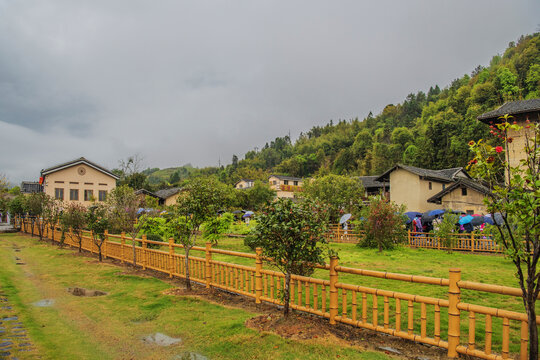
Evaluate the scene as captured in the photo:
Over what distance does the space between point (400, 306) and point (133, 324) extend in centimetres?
478

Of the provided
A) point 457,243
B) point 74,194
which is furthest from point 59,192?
point 457,243

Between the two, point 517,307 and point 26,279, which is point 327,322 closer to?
point 517,307

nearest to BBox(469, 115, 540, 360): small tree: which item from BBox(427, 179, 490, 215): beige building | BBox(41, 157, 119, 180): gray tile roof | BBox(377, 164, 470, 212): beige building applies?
BBox(427, 179, 490, 215): beige building

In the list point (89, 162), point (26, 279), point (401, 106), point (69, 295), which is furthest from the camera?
point (401, 106)

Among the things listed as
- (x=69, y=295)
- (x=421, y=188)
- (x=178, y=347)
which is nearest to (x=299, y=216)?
(x=178, y=347)

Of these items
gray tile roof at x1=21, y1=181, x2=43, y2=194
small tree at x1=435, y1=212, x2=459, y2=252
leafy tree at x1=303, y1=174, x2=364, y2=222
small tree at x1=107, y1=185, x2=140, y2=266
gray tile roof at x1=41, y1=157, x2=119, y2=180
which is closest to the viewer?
small tree at x1=107, y1=185, x2=140, y2=266

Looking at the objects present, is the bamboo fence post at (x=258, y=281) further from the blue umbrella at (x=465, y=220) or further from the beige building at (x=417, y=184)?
the beige building at (x=417, y=184)

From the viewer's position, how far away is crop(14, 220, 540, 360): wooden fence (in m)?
4.34

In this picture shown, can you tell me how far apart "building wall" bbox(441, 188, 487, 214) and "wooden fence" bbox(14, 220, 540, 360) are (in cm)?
2129

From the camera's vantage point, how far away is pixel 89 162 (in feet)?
130

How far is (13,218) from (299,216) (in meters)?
38.6

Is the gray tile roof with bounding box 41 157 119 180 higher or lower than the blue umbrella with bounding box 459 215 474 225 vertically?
higher

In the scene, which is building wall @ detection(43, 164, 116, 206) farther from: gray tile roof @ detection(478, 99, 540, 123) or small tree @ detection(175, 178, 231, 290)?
gray tile roof @ detection(478, 99, 540, 123)

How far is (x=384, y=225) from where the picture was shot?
18438 millimetres
